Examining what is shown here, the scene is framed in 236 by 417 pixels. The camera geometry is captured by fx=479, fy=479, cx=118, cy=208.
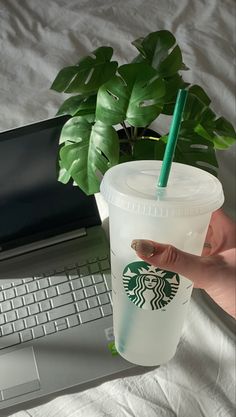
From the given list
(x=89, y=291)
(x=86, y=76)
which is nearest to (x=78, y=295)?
(x=89, y=291)

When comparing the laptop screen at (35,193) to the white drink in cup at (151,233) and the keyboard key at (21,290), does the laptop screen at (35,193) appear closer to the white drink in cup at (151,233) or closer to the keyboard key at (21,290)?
the keyboard key at (21,290)

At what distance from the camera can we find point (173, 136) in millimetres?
477

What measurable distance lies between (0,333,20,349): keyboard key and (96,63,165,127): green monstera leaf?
1.14ft

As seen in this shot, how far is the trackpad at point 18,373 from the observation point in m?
0.67

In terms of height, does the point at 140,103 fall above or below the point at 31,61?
above

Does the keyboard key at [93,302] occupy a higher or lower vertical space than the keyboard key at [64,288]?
higher

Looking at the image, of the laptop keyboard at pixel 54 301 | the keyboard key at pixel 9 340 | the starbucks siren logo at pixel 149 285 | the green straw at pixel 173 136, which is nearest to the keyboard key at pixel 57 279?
the laptop keyboard at pixel 54 301

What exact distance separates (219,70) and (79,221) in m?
0.59

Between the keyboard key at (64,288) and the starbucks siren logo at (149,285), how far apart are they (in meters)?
0.21

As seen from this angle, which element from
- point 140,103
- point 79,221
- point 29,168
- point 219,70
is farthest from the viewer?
point 219,70

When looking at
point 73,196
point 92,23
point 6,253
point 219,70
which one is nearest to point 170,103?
point 73,196

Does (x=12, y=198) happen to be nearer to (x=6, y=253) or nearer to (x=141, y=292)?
(x=6, y=253)

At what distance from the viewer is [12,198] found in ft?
2.50

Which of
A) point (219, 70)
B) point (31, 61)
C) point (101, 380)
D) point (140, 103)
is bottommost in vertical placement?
point (101, 380)
